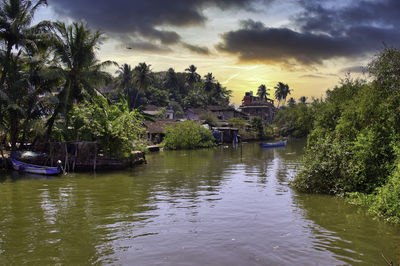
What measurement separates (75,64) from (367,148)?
22.4 metres

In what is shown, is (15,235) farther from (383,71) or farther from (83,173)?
(383,71)

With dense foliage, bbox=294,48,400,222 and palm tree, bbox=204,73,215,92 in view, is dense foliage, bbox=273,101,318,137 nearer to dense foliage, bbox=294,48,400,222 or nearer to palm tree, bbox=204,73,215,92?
palm tree, bbox=204,73,215,92

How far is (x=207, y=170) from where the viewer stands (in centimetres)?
2605

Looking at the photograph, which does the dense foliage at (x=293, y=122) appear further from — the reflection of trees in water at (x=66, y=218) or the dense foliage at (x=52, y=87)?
the reflection of trees in water at (x=66, y=218)

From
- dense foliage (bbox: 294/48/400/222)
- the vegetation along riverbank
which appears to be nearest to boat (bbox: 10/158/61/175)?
the vegetation along riverbank

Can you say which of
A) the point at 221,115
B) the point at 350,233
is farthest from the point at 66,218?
the point at 221,115

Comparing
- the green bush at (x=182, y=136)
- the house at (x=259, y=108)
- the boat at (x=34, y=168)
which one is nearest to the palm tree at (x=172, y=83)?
the house at (x=259, y=108)

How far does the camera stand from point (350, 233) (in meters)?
10.0

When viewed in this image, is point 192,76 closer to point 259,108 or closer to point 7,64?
point 259,108

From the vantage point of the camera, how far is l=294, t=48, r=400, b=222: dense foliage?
534 inches

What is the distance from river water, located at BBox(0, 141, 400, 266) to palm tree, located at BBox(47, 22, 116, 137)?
930 centimetres

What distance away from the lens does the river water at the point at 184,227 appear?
802cm

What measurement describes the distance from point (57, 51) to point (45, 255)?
22.0 m

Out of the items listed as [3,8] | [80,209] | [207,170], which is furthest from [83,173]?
[3,8]
